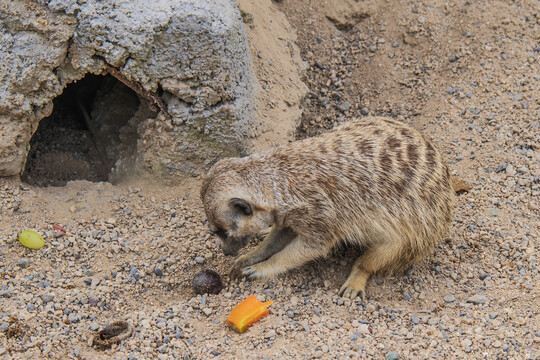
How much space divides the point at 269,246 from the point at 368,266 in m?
0.60

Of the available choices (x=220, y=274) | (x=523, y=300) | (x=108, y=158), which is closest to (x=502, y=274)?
(x=523, y=300)

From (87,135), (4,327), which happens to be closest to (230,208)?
(4,327)

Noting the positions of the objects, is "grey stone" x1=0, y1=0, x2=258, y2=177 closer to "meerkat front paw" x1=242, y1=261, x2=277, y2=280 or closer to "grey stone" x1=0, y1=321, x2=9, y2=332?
"meerkat front paw" x1=242, y1=261, x2=277, y2=280

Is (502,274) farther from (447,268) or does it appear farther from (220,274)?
(220,274)

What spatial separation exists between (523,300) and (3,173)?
3.13 meters

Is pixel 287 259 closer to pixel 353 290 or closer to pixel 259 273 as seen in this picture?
pixel 259 273

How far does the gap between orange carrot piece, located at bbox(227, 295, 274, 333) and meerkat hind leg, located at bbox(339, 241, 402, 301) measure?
0.51m

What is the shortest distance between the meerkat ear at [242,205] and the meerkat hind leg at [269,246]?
15.6 inches

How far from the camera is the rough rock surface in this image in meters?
3.44

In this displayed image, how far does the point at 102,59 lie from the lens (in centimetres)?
359

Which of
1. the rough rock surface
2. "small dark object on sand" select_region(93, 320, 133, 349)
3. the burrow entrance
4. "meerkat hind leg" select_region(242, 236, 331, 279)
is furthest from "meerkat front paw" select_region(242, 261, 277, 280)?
the burrow entrance

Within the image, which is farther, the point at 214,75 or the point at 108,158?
the point at 108,158

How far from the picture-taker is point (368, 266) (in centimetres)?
346

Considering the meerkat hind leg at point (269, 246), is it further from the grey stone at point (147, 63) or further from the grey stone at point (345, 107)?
the grey stone at point (345, 107)
